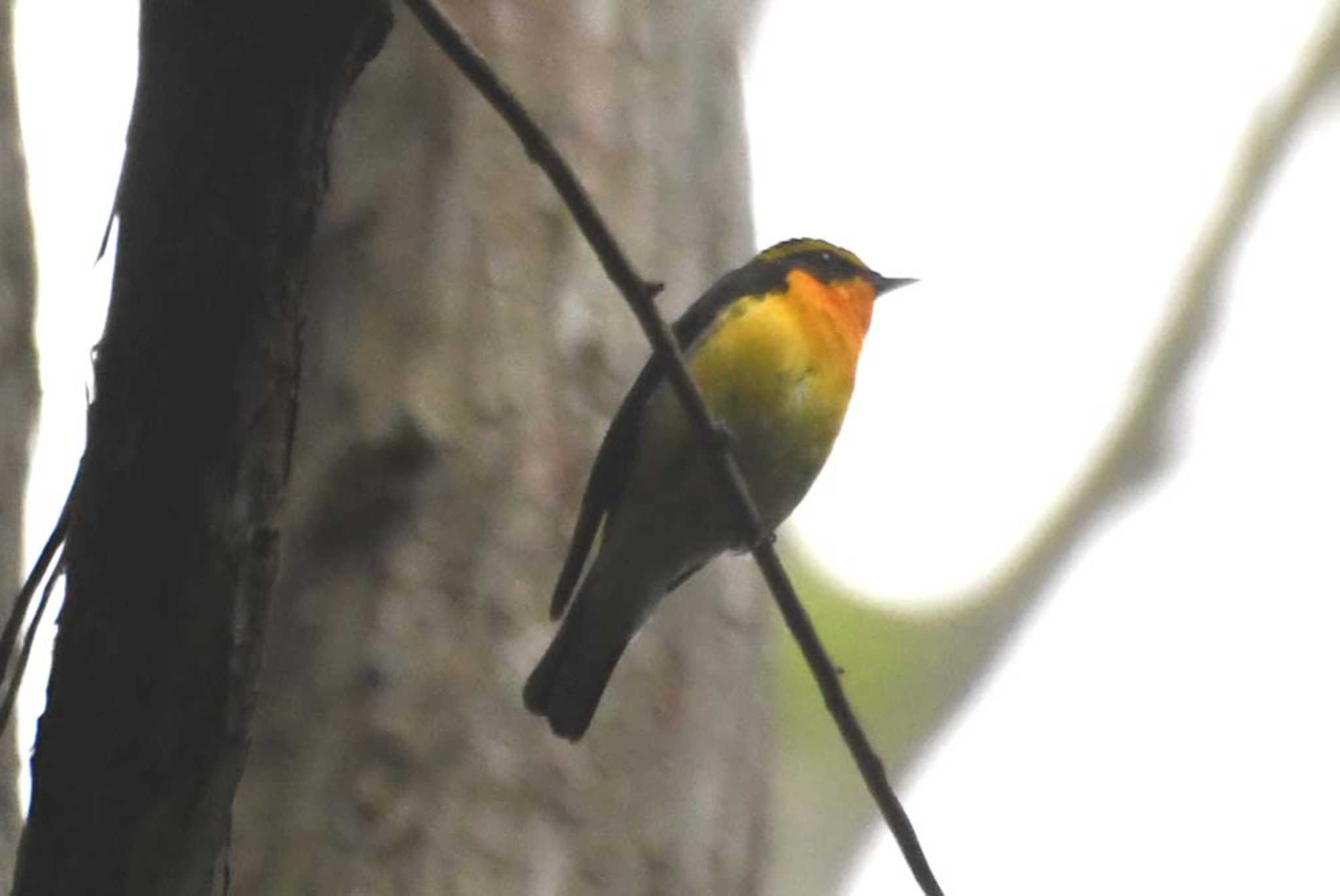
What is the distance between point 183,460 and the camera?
5.81 ft

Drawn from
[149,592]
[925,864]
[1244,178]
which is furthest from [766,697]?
[1244,178]

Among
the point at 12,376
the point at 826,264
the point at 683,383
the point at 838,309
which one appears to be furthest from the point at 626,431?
the point at 683,383

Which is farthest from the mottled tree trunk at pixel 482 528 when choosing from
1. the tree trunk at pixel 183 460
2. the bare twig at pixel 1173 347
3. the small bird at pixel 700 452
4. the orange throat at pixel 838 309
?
the bare twig at pixel 1173 347

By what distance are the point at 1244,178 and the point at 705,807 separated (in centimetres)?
519

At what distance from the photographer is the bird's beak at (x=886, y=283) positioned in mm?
4176

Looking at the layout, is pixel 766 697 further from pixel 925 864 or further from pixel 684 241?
pixel 925 864

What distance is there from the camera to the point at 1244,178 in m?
7.84

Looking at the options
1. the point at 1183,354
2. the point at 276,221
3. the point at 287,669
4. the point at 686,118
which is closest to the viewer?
the point at 276,221

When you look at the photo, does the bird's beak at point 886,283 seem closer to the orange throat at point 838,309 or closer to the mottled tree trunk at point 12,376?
the orange throat at point 838,309

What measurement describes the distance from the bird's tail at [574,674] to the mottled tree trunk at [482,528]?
7.3 inches

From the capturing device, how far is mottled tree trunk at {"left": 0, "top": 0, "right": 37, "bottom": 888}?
3.24 meters

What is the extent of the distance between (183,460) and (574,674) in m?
1.46

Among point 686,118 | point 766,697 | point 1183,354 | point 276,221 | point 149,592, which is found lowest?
point 149,592

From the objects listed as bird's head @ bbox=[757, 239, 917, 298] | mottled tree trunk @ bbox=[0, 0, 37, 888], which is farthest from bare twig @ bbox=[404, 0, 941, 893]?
bird's head @ bbox=[757, 239, 917, 298]
